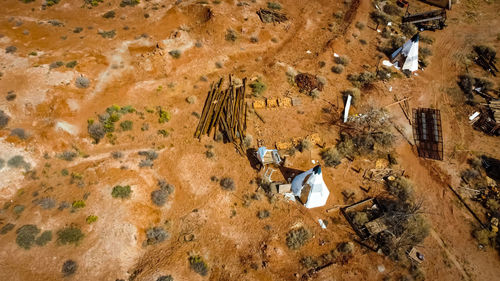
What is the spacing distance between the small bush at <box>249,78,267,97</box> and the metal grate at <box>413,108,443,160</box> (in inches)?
545

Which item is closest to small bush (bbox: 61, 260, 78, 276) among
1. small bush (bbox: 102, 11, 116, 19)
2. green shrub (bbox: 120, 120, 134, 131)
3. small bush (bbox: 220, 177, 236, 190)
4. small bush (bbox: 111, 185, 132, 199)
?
small bush (bbox: 111, 185, 132, 199)

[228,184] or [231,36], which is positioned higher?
[231,36]

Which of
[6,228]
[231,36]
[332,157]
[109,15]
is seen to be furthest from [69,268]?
[109,15]

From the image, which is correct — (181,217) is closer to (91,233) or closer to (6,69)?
(91,233)

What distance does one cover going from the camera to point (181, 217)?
1706 centimetres

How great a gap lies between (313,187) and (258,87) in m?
10.9

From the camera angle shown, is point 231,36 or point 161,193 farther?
point 231,36

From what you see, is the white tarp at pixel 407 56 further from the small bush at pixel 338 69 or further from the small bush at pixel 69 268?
the small bush at pixel 69 268

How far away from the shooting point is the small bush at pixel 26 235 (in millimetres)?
14648

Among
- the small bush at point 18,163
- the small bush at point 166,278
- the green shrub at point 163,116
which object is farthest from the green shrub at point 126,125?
the small bush at point 166,278

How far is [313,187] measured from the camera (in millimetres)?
16797

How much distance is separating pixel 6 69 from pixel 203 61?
1662 centimetres

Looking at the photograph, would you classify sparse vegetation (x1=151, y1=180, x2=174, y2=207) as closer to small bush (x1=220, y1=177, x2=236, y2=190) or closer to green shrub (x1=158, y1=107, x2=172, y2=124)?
small bush (x1=220, y1=177, x2=236, y2=190)

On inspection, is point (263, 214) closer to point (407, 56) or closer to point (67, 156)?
point (67, 156)
